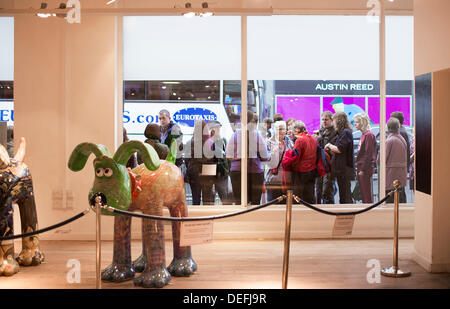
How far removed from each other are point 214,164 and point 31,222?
2626mm

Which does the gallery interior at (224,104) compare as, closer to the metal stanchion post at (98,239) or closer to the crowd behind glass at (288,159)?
the crowd behind glass at (288,159)

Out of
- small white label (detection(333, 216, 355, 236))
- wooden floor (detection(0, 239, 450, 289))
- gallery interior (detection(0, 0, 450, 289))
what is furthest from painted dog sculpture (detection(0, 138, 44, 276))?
small white label (detection(333, 216, 355, 236))

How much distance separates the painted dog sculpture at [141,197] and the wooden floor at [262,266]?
0.51ft

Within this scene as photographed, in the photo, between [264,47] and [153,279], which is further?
[264,47]

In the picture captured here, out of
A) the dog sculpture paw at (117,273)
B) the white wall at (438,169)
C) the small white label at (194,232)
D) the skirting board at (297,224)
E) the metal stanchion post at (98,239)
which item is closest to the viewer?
the metal stanchion post at (98,239)

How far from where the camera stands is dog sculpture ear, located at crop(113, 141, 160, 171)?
4680mm

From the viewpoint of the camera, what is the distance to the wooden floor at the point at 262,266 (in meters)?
5.04

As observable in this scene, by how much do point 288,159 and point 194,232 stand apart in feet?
11.1

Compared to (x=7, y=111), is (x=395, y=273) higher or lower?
lower

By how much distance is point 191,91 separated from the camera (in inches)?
296

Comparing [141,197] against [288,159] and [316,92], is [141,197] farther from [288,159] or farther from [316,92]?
[316,92]

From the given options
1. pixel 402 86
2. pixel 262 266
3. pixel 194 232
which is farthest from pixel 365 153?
pixel 194 232

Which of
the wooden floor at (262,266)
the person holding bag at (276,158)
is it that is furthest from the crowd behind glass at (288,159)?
the wooden floor at (262,266)

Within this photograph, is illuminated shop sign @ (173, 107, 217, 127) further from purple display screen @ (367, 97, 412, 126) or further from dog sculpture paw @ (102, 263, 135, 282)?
dog sculpture paw @ (102, 263, 135, 282)
